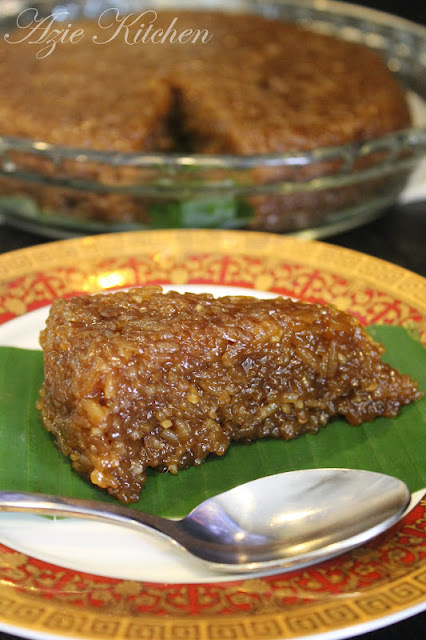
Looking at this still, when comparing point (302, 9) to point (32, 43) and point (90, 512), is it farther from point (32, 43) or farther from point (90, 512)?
point (90, 512)

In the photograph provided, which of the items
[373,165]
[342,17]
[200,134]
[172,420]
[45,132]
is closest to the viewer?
[172,420]

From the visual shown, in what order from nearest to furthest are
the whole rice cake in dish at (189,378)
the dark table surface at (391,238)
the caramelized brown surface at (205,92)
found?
1. the whole rice cake in dish at (189,378)
2. the dark table surface at (391,238)
3. the caramelized brown surface at (205,92)

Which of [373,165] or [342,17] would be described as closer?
[373,165]

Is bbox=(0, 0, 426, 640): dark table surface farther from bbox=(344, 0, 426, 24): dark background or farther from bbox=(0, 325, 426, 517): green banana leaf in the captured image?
bbox=(344, 0, 426, 24): dark background

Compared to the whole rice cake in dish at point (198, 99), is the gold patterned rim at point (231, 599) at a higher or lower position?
lower

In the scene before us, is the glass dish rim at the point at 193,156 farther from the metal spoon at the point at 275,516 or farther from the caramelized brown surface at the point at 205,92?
the metal spoon at the point at 275,516

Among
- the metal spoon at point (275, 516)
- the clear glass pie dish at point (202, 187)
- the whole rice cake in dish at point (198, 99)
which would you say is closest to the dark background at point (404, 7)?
the whole rice cake in dish at point (198, 99)

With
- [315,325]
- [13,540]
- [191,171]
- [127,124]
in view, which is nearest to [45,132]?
[127,124]

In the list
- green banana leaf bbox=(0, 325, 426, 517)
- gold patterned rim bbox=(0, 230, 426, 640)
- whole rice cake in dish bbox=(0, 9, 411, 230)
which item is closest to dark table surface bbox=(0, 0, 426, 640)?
whole rice cake in dish bbox=(0, 9, 411, 230)
